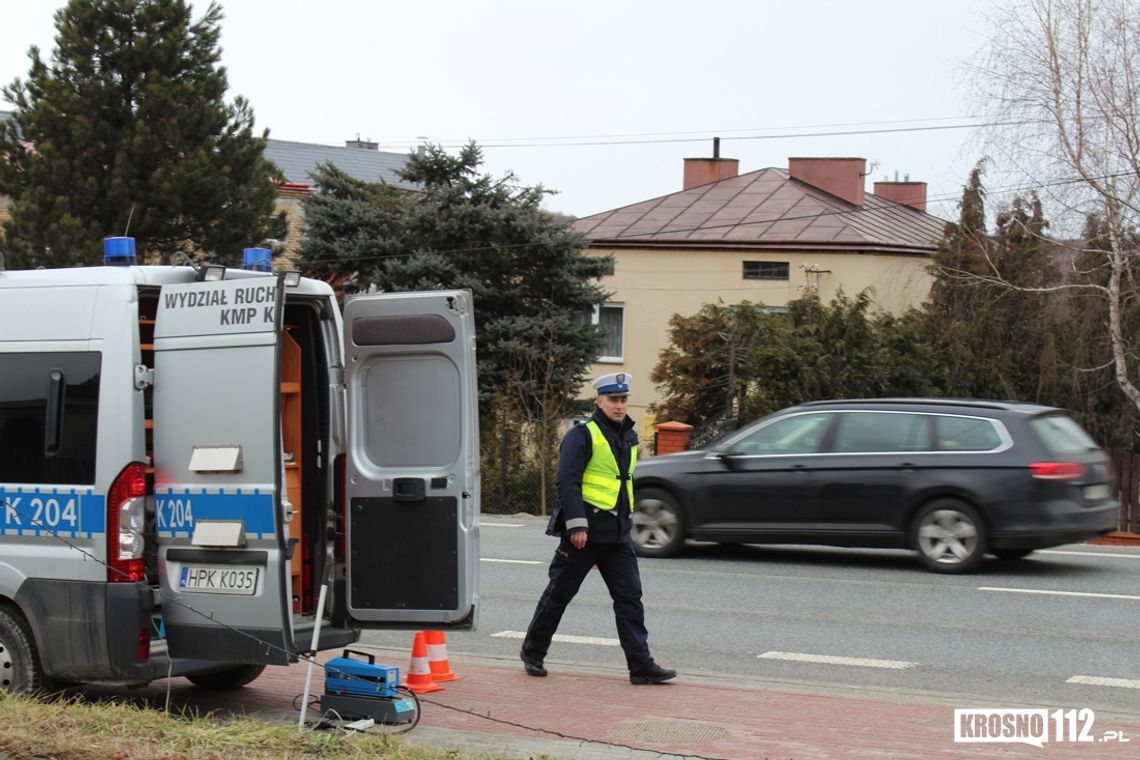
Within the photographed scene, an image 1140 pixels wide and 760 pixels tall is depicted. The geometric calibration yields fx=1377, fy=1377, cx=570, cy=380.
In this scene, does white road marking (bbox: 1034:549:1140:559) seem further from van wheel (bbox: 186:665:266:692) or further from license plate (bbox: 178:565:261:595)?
license plate (bbox: 178:565:261:595)

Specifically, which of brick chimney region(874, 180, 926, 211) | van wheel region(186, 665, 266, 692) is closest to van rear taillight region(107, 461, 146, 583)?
van wheel region(186, 665, 266, 692)

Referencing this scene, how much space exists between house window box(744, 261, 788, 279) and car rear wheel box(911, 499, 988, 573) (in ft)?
77.1

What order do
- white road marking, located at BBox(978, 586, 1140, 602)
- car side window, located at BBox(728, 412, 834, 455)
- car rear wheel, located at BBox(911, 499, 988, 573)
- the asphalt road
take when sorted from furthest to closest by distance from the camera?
1. car side window, located at BBox(728, 412, 834, 455)
2. car rear wheel, located at BBox(911, 499, 988, 573)
3. white road marking, located at BBox(978, 586, 1140, 602)
4. the asphalt road

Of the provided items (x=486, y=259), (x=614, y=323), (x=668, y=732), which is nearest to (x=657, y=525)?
(x=668, y=732)

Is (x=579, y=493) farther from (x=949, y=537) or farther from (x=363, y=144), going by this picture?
(x=363, y=144)

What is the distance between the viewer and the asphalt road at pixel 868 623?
28.4ft

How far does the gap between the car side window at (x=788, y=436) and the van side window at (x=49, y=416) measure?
8.23m

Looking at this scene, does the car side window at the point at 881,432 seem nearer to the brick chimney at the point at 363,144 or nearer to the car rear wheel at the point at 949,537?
the car rear wheel at the point at 949,537

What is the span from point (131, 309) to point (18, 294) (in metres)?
0.80

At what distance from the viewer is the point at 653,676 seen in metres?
8.06

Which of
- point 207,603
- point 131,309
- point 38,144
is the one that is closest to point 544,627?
point 207,603

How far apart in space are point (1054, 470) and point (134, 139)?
21583mm

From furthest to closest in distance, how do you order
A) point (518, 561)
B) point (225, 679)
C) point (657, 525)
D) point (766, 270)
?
point (766, 270) < point (518, 561) < point (657, 525) < point (225, 679)

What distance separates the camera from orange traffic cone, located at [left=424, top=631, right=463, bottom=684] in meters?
8.12
